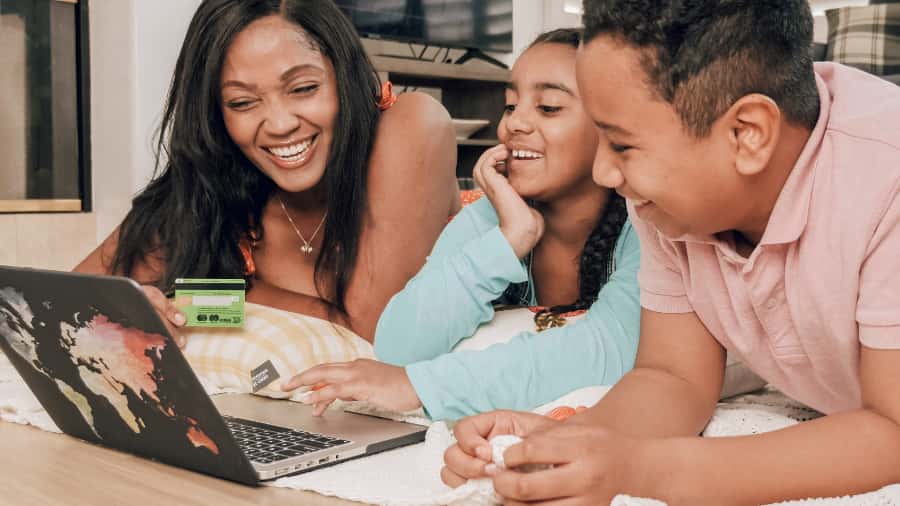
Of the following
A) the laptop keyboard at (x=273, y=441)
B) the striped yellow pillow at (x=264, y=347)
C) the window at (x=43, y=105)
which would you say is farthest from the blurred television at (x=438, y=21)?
the laptop keyboard at (x=273, y=441)

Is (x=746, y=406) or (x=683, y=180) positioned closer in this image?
(x=683, y=180)

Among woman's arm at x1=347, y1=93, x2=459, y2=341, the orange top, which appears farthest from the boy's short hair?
the orange top

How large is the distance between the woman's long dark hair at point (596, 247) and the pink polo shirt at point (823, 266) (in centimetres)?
38

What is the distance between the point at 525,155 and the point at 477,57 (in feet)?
11.2

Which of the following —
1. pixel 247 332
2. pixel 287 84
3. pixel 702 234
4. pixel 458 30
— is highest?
pixel 458 30

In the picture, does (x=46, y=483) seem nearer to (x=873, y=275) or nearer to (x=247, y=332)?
(x=247, y=332)

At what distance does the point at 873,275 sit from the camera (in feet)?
2.51

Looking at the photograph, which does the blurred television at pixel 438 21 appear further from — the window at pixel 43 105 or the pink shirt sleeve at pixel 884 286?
the pink shirt sleeve at pixel 884 286

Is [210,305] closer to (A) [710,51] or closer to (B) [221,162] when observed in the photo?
(B) [221,162]

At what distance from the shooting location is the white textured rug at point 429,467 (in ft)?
2.47

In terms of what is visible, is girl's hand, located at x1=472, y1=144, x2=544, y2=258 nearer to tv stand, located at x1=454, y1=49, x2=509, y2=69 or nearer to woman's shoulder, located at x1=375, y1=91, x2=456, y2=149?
woman's shoulder, located at x1=375, y1=91, x2=456, y2=149

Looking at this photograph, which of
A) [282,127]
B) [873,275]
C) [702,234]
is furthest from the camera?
[282,127]

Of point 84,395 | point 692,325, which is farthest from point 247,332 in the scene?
point 692,325

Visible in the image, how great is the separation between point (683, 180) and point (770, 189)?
0.28 ft
